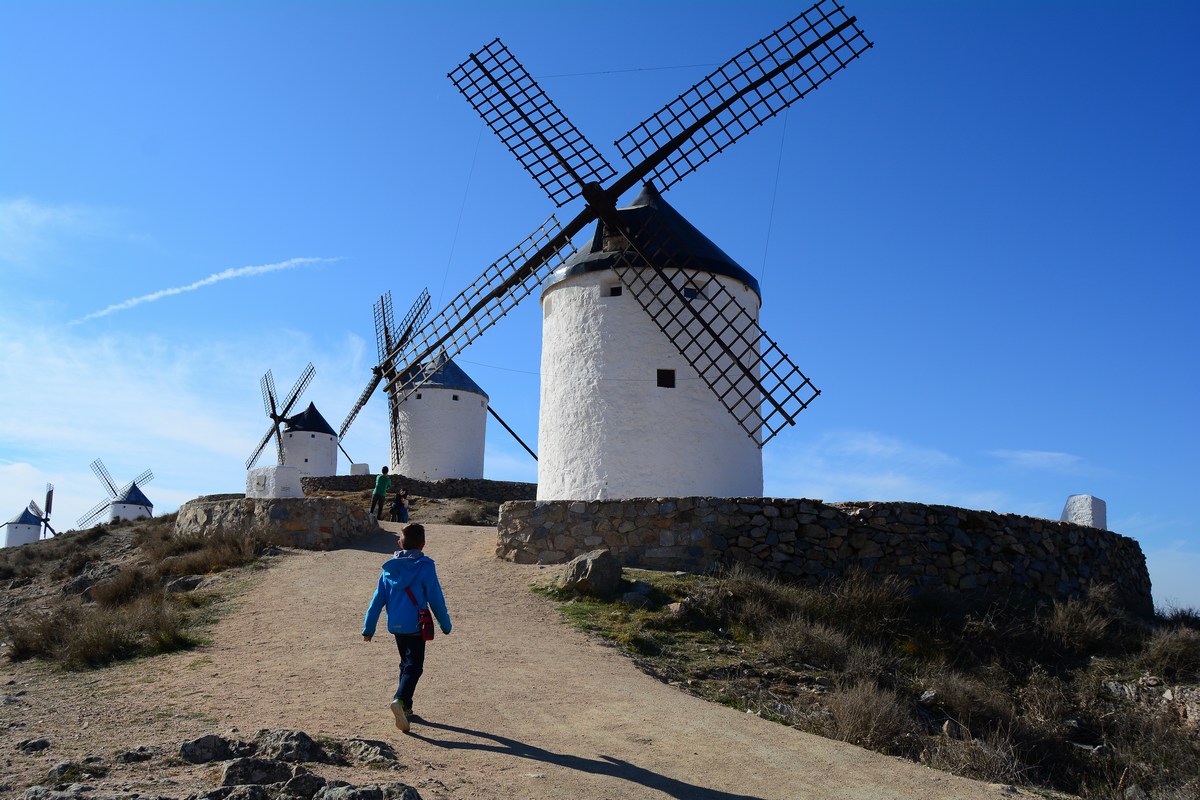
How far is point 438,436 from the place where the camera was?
26312 millimetres

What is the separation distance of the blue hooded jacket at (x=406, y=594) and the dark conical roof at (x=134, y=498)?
38.9m

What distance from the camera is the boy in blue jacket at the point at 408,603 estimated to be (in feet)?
17.7

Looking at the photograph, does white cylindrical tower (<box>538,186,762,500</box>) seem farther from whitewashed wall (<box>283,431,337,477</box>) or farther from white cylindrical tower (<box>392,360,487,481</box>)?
whitewashed wall (<box>283,431,337,477</box>)

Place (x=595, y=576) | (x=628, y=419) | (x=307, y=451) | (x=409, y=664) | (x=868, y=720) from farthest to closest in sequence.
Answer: (x=307, y=451) < (x=628, y=419) < (x=595, y=576) < (x=868, y=720) < (x=409, y=664)

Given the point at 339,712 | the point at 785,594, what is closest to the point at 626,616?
the point at 785,594

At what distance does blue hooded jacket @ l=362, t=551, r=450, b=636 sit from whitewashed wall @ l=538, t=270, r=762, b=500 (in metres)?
7.17

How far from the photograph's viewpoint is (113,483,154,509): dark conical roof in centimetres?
3984

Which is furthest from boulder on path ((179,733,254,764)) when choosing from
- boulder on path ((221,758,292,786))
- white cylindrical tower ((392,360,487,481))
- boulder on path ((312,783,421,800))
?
white cylindrical tower ((392,360,487,481))

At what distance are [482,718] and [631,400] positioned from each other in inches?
296

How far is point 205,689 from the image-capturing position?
6.28m

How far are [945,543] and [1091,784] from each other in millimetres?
3945

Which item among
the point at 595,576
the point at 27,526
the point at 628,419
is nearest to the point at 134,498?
the point at 27,526

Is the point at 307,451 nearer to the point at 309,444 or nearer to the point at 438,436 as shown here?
the point at 309,444

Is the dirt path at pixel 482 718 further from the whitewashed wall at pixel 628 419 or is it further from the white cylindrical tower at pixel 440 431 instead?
the white cylindrical tower at pixel 440 431
